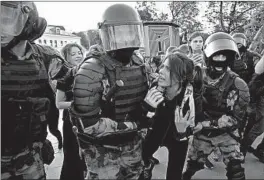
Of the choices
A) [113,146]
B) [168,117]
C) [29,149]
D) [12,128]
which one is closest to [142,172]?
[113,146]

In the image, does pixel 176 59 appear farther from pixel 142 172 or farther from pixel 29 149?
pixel 29 149

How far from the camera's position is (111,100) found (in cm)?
192

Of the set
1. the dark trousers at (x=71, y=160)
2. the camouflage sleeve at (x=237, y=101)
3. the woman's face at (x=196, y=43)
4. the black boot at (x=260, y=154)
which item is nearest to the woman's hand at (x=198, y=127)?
the camouflage sleeve at (x=237, y=101)

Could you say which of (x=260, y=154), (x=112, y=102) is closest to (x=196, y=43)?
(x=260, y=154)

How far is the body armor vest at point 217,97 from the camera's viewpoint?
254 centimetres

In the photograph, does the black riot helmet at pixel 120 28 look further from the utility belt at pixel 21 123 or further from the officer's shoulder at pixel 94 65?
the utility belt at pixel 21 123

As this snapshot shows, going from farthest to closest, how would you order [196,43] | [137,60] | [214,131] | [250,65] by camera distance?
[196,43] < [250,65] < [214,131] < [137,60]

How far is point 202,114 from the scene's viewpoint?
2.62 meters

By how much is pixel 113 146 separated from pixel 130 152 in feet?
0.50

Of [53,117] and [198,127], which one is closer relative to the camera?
[198,127]

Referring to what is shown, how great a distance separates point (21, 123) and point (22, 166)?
28cm

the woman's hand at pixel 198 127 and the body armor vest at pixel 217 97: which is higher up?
the body armor vest at pixel 217 97

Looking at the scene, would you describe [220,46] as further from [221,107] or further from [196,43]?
[196,43]

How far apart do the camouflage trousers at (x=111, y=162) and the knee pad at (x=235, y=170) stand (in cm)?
94
